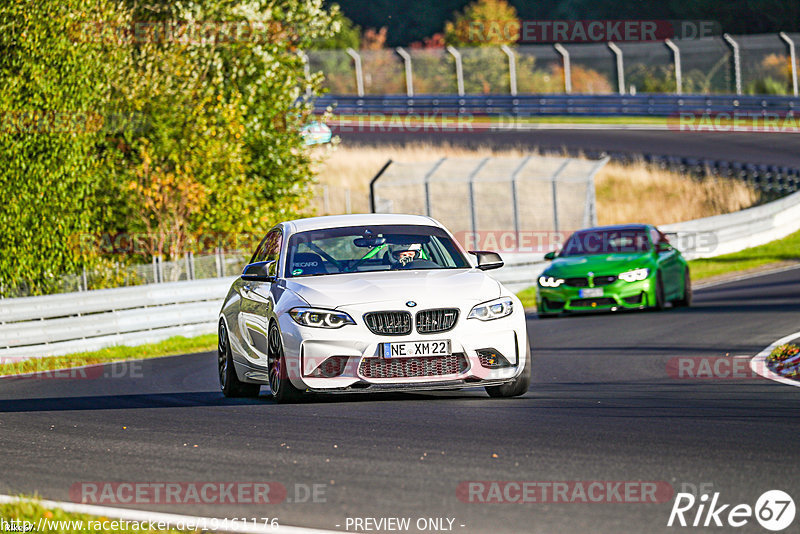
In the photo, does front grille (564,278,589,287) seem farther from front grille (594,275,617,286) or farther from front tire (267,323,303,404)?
front tire (267,323,303,404)

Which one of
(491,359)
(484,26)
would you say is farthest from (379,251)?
(484,26)

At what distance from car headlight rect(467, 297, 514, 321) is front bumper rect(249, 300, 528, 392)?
47 mm

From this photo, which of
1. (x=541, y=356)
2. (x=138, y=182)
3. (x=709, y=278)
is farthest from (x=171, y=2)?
(x=541, y=356)

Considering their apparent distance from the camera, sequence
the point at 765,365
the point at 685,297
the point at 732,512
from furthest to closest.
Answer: the point at 685,297 < the point at 765,365 < the point at 732,512

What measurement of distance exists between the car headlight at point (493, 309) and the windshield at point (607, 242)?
11.1 meters

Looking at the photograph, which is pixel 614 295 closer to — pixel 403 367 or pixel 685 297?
pixel 685 297

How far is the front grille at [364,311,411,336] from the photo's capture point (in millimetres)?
10055

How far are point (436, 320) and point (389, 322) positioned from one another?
36cm

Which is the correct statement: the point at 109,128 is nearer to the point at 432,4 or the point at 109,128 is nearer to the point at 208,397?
the point at 208,397

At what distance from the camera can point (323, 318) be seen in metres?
10.1

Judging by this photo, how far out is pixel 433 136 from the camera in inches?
1889

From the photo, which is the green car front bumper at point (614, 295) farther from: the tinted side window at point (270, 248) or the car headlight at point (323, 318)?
the car headlight at point (323, 318)

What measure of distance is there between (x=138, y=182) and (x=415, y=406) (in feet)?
59.3

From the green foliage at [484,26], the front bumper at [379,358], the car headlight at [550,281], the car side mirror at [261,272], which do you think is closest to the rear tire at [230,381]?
the car side mirror at [261,272]
